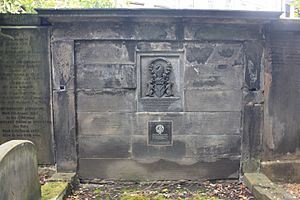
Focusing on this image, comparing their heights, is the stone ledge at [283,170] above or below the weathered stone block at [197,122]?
below

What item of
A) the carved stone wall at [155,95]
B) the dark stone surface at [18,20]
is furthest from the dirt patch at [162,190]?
the dark stone surface at [18,20]

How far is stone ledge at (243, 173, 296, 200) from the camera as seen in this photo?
3.66 meters

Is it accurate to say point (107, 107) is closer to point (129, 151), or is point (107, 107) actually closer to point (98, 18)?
point (129, 151)

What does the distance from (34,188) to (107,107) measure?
1884mm

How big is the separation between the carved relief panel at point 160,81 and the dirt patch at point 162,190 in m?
1.37

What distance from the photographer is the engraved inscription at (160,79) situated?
15.3 feet

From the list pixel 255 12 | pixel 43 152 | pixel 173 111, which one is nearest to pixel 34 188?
pixel 43 152

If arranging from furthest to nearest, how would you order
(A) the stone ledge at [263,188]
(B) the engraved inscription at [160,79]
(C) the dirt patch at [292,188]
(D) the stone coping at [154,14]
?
(B) the engraved inscription at [160,79] → (C) the dirt patch at [292,188] → (D) the stone coping at [154,14] → (A) the stone ledge at [263,188]

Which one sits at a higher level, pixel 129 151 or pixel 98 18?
pixel 98 18

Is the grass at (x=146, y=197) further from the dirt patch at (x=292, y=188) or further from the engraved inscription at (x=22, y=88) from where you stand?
the engraved inscription at (x=22, y=88)

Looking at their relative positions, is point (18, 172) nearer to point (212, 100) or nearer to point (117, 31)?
point (117, 31)

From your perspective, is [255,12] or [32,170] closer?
[32,170]

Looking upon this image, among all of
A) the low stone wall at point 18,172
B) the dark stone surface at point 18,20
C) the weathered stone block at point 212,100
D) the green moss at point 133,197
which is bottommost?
the green moss at point 133,197

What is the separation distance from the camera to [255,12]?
436cm
